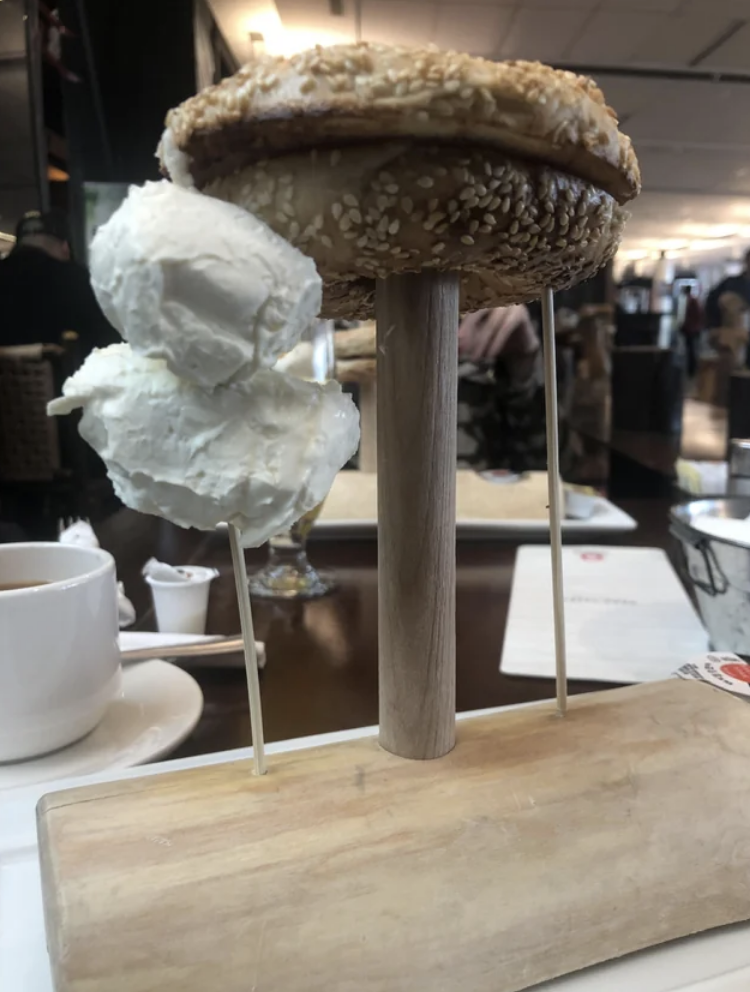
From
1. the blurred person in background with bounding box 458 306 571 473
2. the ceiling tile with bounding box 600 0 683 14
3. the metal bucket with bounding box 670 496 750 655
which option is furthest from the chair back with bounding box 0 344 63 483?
the ceiling tile with bounding box 600 0 683 14

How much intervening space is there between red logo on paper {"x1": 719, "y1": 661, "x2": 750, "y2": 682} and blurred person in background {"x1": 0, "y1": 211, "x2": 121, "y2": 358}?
67cm

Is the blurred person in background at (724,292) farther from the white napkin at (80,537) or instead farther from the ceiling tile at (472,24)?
the white napkin at (80,537)

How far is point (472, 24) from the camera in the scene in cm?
248

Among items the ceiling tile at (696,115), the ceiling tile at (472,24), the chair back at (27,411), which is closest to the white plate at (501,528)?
the chair back at (27,411)

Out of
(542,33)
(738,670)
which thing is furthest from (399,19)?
(738,670)

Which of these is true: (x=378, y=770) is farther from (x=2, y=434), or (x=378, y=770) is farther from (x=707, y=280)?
(x=707, y=280)

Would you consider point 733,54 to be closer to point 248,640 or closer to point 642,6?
point 642,6

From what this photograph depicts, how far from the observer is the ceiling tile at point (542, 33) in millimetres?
2506

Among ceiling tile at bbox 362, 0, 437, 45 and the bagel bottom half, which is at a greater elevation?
ceiling tile at bbox 362, 0, 437, 45

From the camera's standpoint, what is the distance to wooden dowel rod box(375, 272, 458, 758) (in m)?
0.35

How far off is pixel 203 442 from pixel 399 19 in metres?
2.67

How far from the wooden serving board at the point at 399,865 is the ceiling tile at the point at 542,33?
8.62ft

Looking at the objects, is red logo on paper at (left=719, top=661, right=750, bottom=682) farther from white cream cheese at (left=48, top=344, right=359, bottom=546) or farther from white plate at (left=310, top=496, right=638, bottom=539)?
white plate at (left=310, top=496, right=638, bottom=539)

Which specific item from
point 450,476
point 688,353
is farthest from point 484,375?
point 688,353
